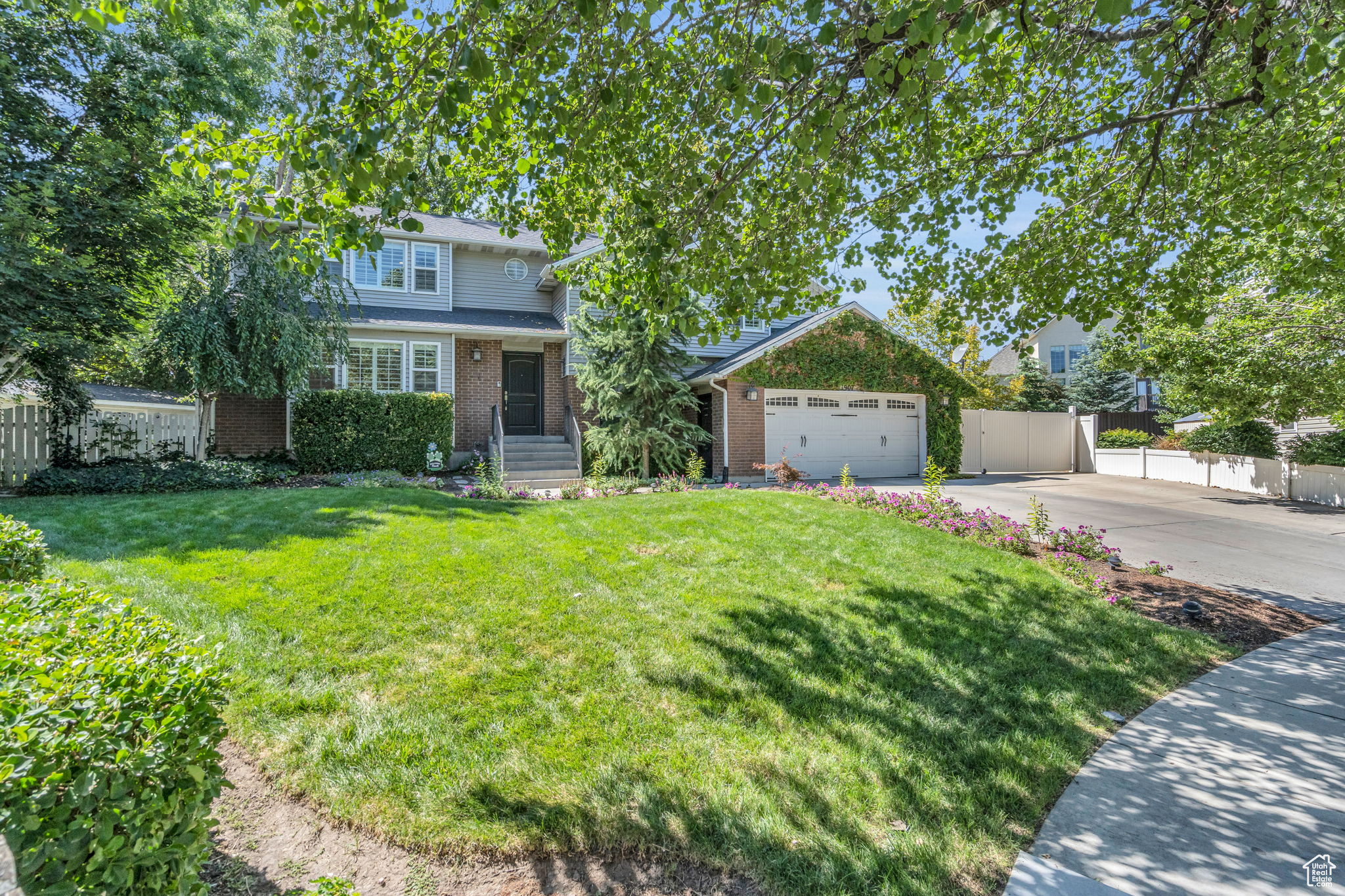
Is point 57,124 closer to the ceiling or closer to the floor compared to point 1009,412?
closer to the ceiling

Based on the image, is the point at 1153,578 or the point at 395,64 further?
the point at 1153,578

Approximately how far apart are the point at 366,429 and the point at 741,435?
858cm

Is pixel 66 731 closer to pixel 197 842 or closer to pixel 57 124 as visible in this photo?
pixel 197 842

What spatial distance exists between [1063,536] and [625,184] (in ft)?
20.6

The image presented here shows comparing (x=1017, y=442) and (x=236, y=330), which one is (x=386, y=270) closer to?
(x=236, y=330)

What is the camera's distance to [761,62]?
4172 millimetres

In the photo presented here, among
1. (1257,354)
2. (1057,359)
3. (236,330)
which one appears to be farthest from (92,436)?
(1057,359)

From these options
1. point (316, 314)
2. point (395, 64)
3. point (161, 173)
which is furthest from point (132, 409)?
Answer: point (395, 64)

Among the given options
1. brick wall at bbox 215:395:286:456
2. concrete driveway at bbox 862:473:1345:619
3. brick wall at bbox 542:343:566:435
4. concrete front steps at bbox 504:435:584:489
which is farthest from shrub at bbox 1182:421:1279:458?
brick wall at bbox 215:395:286:456

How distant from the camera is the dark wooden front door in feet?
51.3

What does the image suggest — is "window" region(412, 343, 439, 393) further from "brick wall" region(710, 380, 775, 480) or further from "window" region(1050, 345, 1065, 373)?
"window" region(1050, 345, 1065, 373)

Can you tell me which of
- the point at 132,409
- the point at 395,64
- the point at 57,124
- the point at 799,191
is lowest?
the point at 132,409

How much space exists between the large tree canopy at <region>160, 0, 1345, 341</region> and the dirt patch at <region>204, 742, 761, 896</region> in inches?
108

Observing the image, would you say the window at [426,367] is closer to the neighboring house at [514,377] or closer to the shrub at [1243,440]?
the neighboring house at [514,377]
